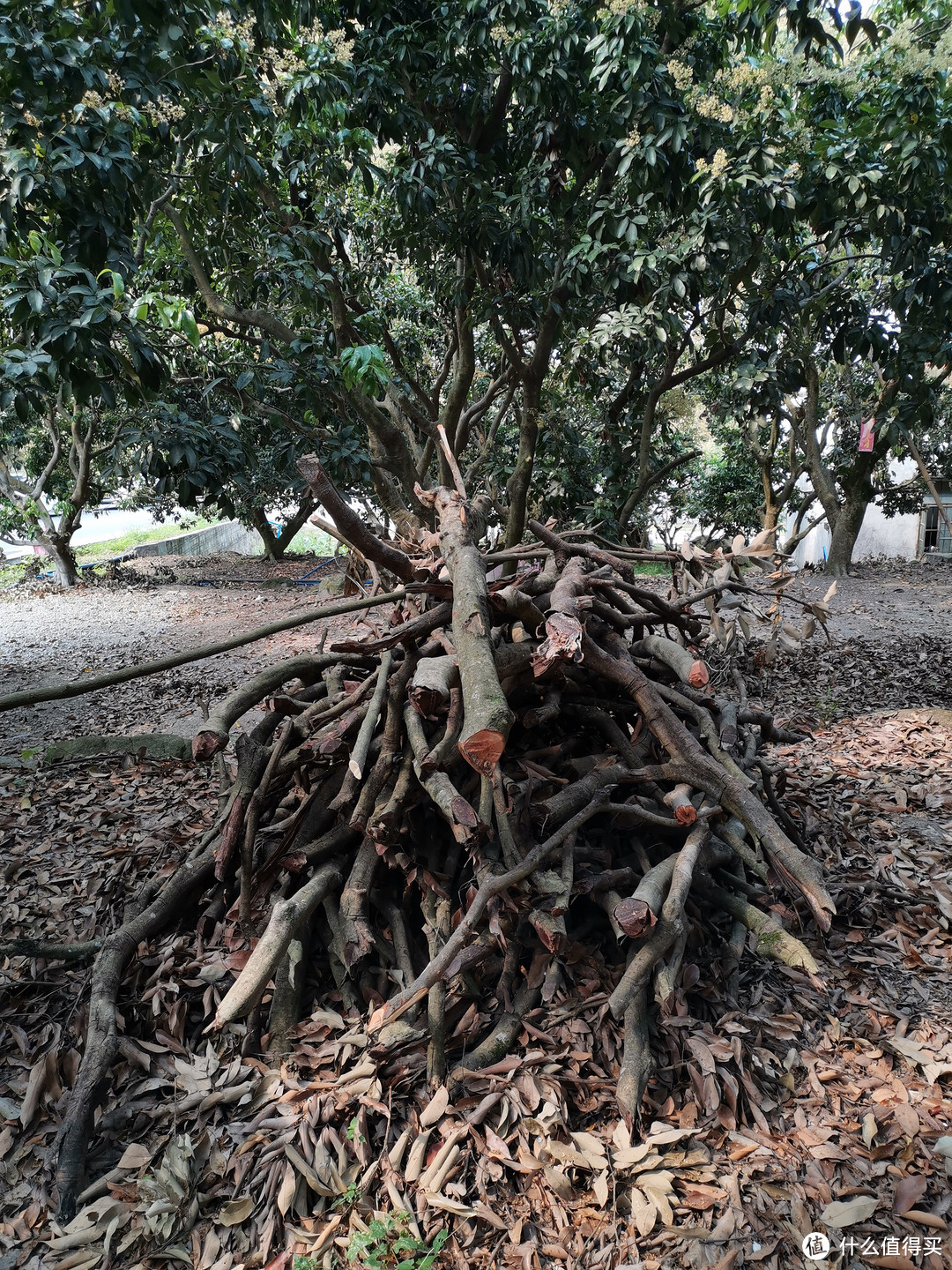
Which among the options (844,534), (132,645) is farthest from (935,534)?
(132,645)

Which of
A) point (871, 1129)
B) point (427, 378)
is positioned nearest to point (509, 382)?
point (427, 378)

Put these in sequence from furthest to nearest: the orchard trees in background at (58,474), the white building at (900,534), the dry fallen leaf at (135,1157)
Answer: the white building at (900,534) → the orchard trees in background at (58,474) → the dry fallen leaf at (135,1157)

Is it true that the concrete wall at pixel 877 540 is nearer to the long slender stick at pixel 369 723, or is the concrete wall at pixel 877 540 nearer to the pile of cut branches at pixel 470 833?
the pile of cut branches at pixel 470 833

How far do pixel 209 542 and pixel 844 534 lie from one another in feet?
56.8

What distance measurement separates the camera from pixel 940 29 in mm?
5168

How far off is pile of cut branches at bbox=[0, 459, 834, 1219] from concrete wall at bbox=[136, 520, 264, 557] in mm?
16842

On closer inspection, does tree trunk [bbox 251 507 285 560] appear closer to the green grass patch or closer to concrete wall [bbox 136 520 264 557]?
the green grass patch

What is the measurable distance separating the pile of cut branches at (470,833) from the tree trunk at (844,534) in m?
10.5

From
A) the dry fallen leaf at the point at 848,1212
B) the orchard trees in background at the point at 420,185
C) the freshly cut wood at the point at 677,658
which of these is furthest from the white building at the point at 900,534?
the dry fallen leaf at the point at 848,1212

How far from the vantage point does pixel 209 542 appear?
2302 centimetres

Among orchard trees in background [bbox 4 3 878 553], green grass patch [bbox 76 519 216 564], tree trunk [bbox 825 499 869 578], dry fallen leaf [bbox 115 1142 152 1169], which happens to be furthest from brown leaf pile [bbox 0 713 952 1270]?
green grass patch [bbox 76 519 216 564]

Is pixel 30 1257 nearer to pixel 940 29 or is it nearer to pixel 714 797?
pixel 714 797

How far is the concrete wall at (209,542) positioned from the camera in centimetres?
Answer: 1877

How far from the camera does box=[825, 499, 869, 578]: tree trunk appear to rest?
1209 cm
